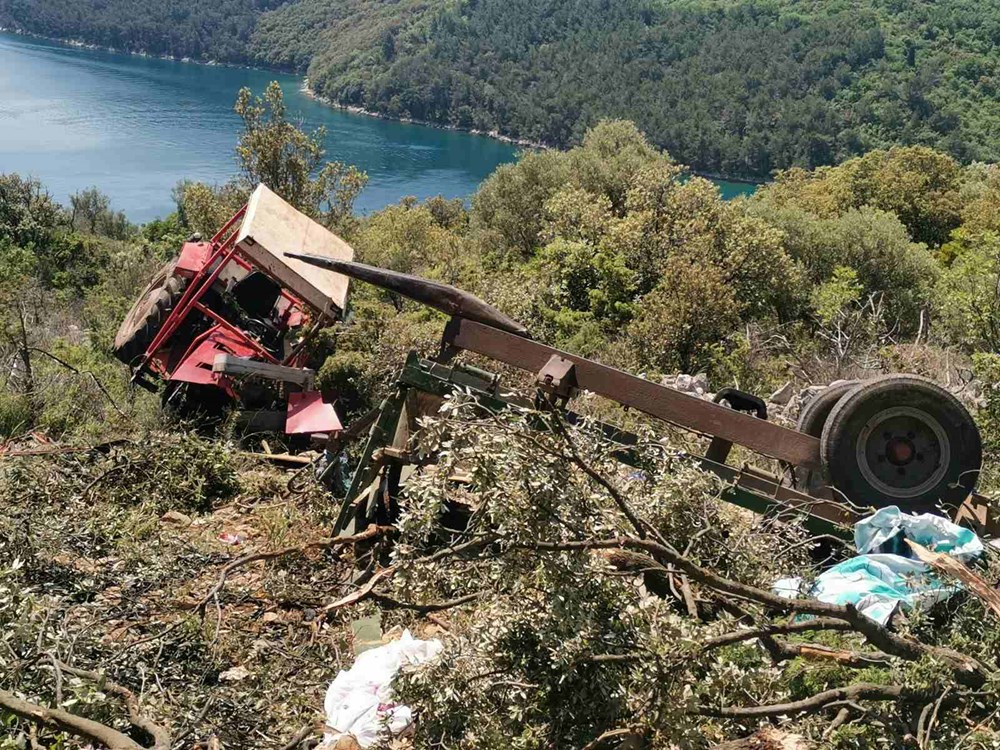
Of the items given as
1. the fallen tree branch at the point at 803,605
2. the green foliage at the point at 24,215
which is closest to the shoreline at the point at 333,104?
the green foliage at the point at 24,215

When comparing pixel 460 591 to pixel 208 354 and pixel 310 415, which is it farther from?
pixel 208 354

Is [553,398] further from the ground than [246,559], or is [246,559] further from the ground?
[553,398]

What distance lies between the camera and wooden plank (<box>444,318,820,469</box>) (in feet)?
15.5

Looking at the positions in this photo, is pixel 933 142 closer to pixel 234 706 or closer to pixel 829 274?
pixel 829 274

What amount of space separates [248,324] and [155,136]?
61.8 meters

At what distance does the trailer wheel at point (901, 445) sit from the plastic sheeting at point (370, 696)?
8.34 feet

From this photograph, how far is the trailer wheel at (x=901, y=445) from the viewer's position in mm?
5090

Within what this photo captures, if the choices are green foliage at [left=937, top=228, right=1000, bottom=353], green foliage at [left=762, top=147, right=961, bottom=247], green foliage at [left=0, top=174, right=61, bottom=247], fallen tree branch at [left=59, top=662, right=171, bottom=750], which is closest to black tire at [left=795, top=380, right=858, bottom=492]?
fallen tree branch at [left=59, top=662, right=171, bottom=750]

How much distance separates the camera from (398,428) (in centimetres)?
527

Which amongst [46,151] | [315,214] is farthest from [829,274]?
[46,151]

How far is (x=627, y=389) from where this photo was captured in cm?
477

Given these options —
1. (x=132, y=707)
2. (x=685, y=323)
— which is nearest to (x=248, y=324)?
(x=685, y=323)

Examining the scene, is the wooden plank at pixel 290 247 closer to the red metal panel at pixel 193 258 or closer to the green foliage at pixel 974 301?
the red metal panel at pixel 193 258

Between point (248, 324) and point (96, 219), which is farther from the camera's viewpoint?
point (96, 219)
